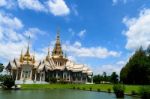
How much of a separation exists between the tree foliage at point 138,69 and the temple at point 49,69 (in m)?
32.1

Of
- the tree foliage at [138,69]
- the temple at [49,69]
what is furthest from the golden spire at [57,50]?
the tree foliage at [138,69]

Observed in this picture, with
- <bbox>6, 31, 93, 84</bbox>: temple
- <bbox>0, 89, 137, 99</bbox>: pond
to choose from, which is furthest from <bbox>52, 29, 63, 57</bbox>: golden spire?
<bbox>0, 89, 137, 99</bbox>: pond

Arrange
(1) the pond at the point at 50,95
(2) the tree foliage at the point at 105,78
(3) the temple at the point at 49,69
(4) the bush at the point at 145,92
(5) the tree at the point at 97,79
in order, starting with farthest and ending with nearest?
(5) the tree at the point at 97,79 < (2) the tree foliage at the point at 105,78 < (3) the temple at the point at 49,69 < (1) the pond at the point at 50,95 < (4) the bush at the point at 145,92

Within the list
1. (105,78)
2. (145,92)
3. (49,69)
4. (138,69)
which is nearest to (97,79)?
(105,78)

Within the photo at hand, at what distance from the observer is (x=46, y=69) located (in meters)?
122

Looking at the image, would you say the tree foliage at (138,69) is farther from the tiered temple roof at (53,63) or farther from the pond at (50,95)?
the pond at (50,95)

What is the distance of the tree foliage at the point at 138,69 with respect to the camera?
89262 millimetres

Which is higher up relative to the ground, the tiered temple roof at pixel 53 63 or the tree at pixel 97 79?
the tiered temple roof at pixel 53 63

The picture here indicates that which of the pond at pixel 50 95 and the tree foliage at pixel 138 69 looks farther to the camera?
the tree foliage at pixel 138 69

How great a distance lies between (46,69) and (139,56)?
134 feet

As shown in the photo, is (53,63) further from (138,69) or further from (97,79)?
(138,69)

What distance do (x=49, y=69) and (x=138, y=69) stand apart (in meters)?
44.4

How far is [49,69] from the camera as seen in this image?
410ft

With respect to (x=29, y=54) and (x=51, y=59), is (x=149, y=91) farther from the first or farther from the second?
(x=51, y=59)
